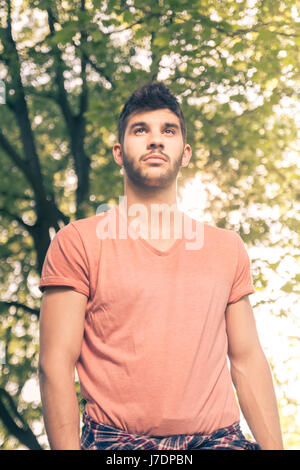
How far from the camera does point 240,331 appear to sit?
3.02 metres

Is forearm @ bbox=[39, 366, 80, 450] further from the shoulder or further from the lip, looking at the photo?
the lip

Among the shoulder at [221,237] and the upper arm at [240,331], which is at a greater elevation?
the shoulder at [221,237]

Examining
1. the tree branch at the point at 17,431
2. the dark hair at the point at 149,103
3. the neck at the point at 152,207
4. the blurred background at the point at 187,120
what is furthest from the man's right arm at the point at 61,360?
the tree branch at the point at 17,431

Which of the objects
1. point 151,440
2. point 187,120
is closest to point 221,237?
point 151,440

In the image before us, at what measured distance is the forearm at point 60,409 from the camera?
252cm

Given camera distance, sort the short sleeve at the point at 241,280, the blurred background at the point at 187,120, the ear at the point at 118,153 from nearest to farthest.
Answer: the short sleeve at the point at 241,280 → the ear at the point at 118,153 → the blurred background at the point at 187,120

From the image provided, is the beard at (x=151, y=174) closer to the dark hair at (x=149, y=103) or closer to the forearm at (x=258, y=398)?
the dark hair at (x=149, y=103)

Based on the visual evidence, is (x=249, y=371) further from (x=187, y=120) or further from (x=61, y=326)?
(x=187, y=120)

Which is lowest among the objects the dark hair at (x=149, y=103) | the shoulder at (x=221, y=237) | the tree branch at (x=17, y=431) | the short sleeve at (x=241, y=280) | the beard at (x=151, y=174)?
the tree branch at (x=17, y=431)

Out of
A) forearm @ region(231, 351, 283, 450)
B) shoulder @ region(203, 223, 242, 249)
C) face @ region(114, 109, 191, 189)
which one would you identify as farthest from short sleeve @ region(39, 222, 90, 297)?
forearm @ region(231, 351, 283, 450)

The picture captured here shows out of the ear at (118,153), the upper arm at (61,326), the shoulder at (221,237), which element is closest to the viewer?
the upper arm at (61,326)

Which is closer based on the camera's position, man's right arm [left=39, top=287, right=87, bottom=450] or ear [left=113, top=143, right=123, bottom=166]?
man's right arm [left=39, top=287, right=87, bottom=450]

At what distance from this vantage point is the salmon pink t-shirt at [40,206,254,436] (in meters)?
2.54
